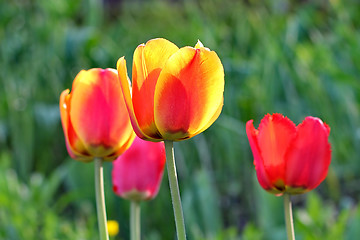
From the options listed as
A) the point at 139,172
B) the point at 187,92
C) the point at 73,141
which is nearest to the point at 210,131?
the point at 139,172

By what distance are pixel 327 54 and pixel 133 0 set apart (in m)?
11.8

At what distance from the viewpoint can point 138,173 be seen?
0.72 metres

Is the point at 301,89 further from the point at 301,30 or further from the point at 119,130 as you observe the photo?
the point at 119,130

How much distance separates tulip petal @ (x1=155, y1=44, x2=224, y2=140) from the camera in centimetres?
46

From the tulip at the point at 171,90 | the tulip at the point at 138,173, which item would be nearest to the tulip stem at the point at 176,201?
the tulip at the point at 171,90

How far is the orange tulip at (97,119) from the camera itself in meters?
0.57

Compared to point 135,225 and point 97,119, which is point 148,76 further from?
point 135,225

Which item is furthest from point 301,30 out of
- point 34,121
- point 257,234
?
point 257,234

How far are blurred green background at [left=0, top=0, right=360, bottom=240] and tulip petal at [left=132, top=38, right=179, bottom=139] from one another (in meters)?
0.68

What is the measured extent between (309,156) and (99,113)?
207 mm

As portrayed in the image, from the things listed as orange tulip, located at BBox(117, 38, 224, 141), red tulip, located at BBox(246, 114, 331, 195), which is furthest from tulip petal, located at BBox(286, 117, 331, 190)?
orange tulip, located at BBox(117, 38, 224, 141)

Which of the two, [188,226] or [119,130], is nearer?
[119,130]

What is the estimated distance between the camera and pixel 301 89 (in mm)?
2170

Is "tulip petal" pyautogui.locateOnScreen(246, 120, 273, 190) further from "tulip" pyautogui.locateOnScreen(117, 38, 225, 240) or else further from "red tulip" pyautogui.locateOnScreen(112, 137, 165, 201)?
"red tulip" pyautogui.locateOnScreen(112, 137, 165, 201)
